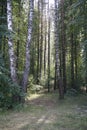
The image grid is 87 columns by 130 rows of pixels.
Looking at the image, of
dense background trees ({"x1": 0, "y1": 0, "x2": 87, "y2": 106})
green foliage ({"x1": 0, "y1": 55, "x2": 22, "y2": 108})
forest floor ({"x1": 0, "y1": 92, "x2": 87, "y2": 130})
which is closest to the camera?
green foliage ({"x1": 0, "y1": 55, "x2": 22, "y2": 108})

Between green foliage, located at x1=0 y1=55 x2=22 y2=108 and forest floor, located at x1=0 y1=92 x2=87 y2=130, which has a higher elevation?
green foliage, located at x1=0 y1=55 x2=22 y2=108

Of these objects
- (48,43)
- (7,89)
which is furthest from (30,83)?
(7,89)

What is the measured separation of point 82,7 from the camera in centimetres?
1201

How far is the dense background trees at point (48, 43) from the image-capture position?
1245cm

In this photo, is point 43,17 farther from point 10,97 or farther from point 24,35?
point 10,97

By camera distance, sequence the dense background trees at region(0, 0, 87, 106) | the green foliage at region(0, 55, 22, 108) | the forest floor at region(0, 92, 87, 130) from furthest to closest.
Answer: the dense background trees at region(0, 0, 87, 106) → the forest floor at region(0, 92, 87, 130) → the green foliage at region(0, 55, 22, 108)

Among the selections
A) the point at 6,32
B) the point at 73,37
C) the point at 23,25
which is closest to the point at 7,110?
the point at 6,32

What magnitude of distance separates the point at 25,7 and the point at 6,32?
16.9 m

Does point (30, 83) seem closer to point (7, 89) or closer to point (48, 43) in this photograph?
point (48, 43)

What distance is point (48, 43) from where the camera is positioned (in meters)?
24.0

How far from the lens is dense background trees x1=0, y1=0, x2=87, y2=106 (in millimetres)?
12453

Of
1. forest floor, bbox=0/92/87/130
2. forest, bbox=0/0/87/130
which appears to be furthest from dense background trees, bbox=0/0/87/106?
forest floor, bbox=0/92/87/130

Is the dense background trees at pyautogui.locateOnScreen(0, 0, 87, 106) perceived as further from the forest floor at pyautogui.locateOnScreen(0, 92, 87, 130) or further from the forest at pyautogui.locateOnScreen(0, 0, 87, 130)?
the forest floor at pyautogui.locateOnScreen(0, 92, 87, 130)

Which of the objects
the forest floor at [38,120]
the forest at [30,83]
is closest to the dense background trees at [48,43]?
the forest at [30,83]
